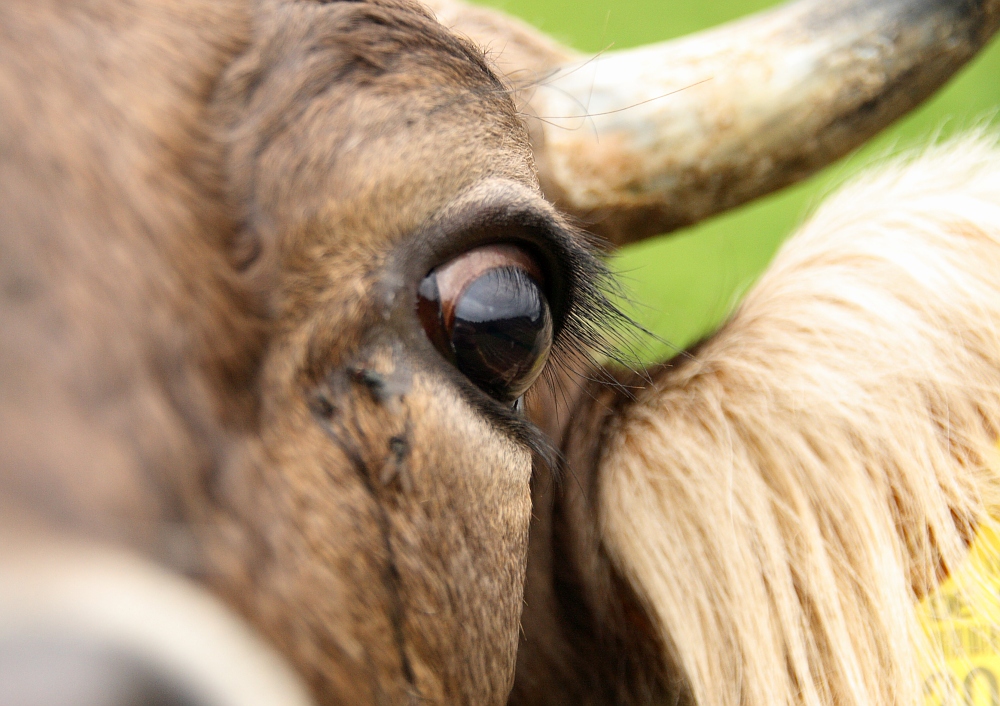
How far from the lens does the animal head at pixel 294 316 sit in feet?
2.66

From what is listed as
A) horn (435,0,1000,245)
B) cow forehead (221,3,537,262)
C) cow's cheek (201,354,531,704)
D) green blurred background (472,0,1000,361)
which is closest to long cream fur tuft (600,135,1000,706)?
horn (435,0,1000,245)

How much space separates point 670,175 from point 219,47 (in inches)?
31.8

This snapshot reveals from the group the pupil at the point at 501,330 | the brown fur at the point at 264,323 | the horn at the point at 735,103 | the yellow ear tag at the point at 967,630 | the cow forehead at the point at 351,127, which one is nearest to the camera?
the brown fur at the point at 264,323

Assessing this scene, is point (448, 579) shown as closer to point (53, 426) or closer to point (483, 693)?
point (483, 693)

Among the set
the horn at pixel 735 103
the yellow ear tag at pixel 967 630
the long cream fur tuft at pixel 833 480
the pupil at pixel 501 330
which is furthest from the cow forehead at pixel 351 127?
the yellow ear tag at pixel 967 630

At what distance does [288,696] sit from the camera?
0.83m

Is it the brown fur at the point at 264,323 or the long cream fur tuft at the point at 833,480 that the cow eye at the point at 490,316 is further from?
the long cream fur tuft at the point at 833,480

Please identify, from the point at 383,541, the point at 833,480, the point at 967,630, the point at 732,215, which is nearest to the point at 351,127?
the point at 383,541

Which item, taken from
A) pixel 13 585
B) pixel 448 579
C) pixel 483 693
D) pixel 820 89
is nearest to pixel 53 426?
pixel 13 585

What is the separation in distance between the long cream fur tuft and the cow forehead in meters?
0.57

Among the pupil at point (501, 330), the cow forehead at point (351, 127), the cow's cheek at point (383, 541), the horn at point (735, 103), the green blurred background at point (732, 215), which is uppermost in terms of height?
the green blurred background at point (732, 215)

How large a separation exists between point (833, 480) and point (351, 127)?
868 millimetres

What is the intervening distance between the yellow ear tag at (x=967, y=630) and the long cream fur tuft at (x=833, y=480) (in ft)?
0.07

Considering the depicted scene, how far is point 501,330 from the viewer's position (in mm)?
1081
